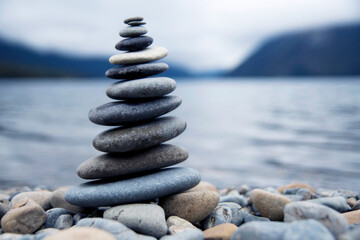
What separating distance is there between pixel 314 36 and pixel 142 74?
200 m

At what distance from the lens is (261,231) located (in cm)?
367

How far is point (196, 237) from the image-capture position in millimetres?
4027

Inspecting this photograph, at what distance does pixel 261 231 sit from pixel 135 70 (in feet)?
10.0

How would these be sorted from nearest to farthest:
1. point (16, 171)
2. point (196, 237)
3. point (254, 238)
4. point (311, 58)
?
point (254, 238) → point (196, 237) → point (16, 171) → point (311, 58)

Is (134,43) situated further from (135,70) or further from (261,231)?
(261,231)

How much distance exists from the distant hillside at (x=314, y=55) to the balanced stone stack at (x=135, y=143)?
172498 mm

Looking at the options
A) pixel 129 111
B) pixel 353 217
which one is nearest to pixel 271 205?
pixel 353 217

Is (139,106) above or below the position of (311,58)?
below

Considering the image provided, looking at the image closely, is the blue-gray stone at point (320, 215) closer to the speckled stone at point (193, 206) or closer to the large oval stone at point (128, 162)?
the speckled stone at point (193, 206)

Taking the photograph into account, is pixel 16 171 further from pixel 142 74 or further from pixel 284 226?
pixel 284 226

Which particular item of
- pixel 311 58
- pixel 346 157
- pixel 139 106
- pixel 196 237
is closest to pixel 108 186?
pixel 139 106

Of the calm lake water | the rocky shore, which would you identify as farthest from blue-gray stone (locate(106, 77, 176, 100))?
the calm lake water

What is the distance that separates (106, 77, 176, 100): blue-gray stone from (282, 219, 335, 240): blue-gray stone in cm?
276

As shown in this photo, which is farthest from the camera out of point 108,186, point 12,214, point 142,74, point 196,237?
point 142,74
